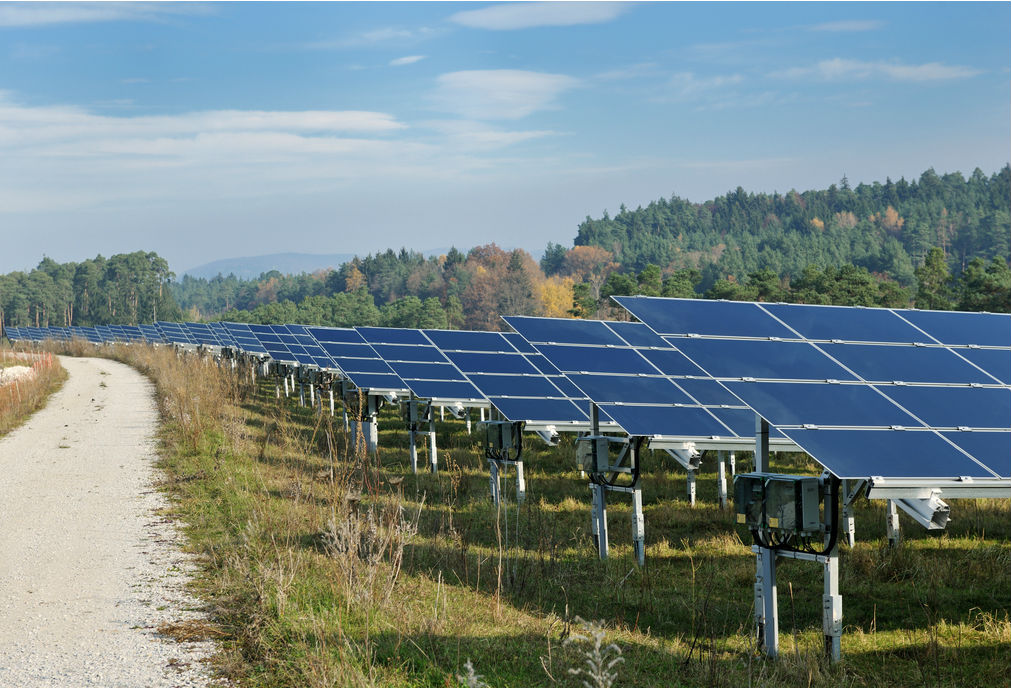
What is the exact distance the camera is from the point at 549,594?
31.5 feet

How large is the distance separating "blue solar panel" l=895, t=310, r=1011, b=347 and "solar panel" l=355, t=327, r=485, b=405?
8.58 m

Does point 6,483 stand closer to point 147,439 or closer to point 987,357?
point 147,439

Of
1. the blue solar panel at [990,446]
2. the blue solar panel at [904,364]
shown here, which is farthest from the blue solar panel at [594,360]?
the blue solar panel at [990,446]

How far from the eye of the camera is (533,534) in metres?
12.5

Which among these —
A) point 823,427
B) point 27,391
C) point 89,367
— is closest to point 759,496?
point 823,427

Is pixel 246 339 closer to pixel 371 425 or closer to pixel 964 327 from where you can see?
pixel 371 425

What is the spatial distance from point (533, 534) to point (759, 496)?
17.2 feet

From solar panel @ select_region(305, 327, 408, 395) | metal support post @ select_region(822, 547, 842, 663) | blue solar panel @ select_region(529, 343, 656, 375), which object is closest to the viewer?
metal support post @ select_region(822, 547, 842, 663)

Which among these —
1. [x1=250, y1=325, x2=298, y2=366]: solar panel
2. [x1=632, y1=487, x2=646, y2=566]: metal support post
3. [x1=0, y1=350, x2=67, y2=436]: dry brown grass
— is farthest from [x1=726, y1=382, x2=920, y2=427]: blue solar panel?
[x1=250, y1=325, x2=298, y2=366]: solar panel

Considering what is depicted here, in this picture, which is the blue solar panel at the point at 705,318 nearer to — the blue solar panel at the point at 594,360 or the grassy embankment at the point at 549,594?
the blue solar panel at the point at 594,360

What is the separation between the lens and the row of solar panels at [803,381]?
8.03 meters

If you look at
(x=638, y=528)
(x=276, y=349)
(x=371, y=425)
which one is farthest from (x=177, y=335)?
(x=638, y=528)

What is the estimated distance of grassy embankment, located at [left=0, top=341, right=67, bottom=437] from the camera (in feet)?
91.8

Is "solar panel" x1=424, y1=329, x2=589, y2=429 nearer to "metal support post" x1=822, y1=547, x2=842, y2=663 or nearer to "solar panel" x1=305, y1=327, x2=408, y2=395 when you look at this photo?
"solar panel" x1=305, y1=327, x2=408, y2=395
